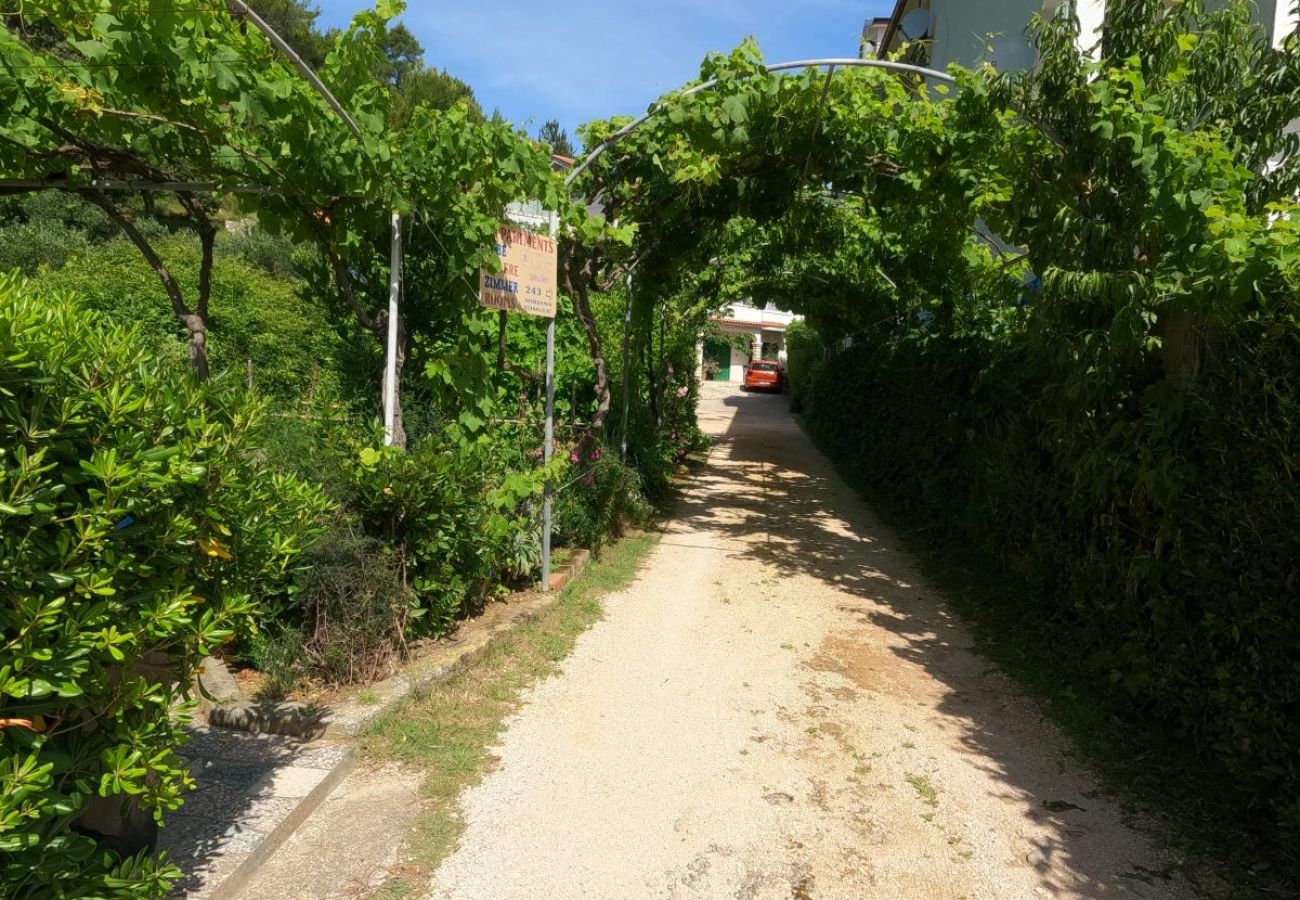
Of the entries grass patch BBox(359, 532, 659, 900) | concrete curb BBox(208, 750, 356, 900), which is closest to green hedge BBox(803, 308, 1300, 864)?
grass patch BBox(359, 532, 659, 900)

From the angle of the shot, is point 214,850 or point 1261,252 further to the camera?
point 1261,252

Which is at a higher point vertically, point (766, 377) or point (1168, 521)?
point (766, 377)

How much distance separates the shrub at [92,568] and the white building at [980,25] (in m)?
9.02

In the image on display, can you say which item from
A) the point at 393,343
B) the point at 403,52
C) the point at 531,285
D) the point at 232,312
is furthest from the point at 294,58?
the point at 403,52

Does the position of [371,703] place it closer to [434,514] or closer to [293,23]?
[434,514]

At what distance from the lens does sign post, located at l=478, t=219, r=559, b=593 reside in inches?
224

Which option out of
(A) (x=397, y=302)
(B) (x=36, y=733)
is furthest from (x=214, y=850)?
(A) (x=397, y=302)

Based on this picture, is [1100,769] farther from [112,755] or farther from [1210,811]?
[112,755]

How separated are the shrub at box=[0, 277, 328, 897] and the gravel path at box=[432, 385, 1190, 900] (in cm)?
137

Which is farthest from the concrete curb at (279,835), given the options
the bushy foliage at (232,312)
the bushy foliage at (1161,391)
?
the bushy foliage at (232,312)

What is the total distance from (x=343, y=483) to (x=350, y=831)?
6.45 feet

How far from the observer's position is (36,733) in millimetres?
1839

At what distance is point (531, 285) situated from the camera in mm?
6062

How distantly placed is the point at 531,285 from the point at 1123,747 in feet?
15.1
